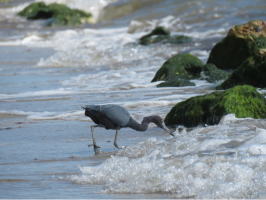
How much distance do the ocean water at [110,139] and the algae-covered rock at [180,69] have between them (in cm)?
38

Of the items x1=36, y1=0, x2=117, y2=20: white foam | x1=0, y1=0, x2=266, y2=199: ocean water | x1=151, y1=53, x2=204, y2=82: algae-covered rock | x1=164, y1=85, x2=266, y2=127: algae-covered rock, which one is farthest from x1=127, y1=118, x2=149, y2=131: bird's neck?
x1=36, y1=0, x2=117, y2=20: white foam

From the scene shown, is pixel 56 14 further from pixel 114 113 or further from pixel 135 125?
pixel 114 113

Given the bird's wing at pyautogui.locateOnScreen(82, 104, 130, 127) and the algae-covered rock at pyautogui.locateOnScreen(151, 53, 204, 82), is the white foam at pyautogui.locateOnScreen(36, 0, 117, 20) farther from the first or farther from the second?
the bird's wing at pyautogui.locateOnScreen(82, 104, 130, 127)

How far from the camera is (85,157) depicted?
Result: 5.07m

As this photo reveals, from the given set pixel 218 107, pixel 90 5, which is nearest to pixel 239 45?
pixel 218 107

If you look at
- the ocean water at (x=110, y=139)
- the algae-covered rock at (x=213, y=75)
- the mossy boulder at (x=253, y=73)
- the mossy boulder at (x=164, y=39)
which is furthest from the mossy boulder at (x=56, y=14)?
the mossy boulder at (x=253, y=73)

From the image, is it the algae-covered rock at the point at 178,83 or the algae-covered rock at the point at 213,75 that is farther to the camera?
the algae-covered rock at the point at 213,75

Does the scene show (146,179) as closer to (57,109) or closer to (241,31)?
(57,109)

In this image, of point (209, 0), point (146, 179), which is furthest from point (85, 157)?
point (209, 0)

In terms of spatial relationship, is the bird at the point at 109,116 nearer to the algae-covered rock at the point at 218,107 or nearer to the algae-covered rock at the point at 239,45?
the algae-covered rock at the point at 218,107

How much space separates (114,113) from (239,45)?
718 centimetres

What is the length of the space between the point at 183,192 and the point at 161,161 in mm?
678

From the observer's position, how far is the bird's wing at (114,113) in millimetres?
5172

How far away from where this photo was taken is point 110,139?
6.01 meters
